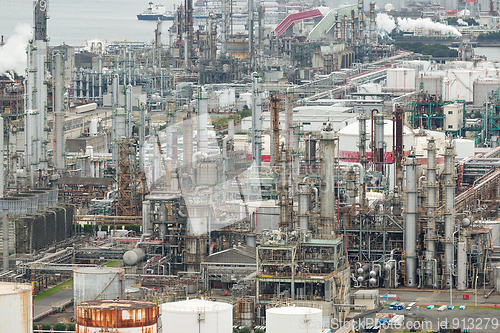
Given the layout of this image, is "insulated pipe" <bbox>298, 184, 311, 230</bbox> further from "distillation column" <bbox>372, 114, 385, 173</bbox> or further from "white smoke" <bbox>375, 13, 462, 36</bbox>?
"white smoke" <bbox>375, 13, 462, 36</bbox>

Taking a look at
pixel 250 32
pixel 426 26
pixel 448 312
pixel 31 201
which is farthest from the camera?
pixel 426 26

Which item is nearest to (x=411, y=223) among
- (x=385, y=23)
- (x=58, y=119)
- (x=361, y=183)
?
(x=361, y=183)

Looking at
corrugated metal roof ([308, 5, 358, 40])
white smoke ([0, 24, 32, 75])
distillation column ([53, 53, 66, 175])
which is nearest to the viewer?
distillation column ([53, 53, 66, 175])

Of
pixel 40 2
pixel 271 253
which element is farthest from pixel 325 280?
pixel 40 2

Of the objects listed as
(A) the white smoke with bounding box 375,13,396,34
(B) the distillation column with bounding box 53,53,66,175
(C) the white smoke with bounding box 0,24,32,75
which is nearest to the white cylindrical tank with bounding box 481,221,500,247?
(B) the distillation column with bounding box 53,53,66,175

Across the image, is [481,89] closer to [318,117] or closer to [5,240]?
[318,117]

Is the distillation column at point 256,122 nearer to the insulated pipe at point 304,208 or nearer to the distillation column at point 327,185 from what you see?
the insulated pipe at point 304,208
